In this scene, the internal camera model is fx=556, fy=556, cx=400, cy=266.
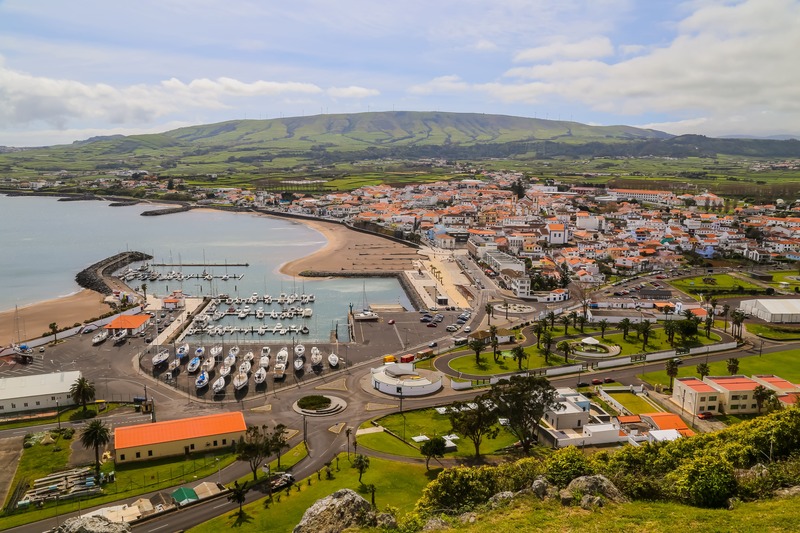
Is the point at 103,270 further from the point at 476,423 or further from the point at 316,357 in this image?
the point at 476,423

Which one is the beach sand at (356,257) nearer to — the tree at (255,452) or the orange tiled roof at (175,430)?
the orange tiled roof at (175,430)

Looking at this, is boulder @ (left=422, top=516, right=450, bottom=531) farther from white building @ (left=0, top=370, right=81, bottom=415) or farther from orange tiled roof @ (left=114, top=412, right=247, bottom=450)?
white building @ (left=0, top=370, right=81, bottom=415)

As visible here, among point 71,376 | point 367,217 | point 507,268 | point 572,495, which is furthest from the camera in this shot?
point 367,217

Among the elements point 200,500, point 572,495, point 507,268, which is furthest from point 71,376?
point 507,268

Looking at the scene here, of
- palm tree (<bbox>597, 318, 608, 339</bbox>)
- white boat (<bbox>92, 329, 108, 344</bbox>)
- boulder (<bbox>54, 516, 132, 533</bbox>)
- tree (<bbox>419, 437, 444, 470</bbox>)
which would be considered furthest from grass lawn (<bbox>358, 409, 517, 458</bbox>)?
white boat (<bbox>92, 329, 108, 344</bbox>)

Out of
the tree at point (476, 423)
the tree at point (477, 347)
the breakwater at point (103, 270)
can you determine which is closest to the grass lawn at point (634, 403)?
the tree at point (477, 347)

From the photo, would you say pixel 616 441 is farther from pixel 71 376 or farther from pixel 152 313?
pixel 152 313
